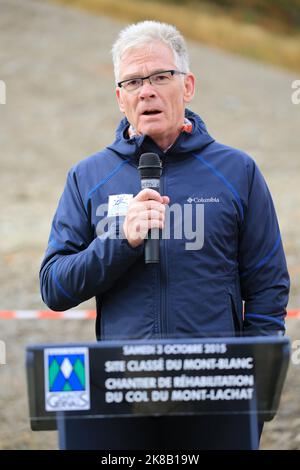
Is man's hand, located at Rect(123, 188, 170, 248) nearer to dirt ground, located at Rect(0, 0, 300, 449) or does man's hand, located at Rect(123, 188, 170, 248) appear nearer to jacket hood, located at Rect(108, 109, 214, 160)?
jacket hood, located at Rect(108, 109, 214, 160)

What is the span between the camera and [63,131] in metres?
20.7

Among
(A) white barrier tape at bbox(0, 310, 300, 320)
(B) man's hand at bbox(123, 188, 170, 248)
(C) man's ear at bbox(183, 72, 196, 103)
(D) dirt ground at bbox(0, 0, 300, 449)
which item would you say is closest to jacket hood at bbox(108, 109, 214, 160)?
(C) man's ear at bbox(183, 72, 196, 103)

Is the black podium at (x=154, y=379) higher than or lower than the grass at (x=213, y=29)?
lower

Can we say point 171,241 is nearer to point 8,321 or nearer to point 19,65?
point 8,321

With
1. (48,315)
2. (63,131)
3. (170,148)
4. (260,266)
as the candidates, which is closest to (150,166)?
(170,148)

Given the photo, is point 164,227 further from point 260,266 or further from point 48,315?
point 48,315

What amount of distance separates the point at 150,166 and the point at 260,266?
0.55m

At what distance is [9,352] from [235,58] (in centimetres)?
2171

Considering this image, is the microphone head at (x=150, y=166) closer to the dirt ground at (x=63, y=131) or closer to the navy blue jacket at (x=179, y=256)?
the navy blue jacket at (x=179, y=256)

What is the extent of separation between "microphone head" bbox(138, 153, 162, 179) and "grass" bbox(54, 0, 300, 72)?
25.8 m

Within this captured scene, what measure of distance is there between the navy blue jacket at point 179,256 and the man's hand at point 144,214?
83 millimetres

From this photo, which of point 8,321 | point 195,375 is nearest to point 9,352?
point 8,321

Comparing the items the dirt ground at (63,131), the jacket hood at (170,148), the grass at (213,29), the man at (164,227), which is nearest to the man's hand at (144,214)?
the man at (164,227)

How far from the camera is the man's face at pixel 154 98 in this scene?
9.13 feet
